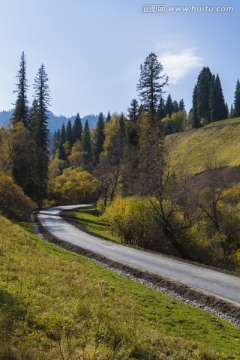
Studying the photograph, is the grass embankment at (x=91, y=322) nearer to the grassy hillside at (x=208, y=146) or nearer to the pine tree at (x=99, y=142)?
the grassy hillside at (x=208, y=146)

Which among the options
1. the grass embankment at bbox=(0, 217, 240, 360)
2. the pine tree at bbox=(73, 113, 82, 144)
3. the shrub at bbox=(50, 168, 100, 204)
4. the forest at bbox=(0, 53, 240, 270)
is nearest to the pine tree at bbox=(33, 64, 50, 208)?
the forest at bbox=(0, 53, 240, 270)

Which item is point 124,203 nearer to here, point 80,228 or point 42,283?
point 80,228

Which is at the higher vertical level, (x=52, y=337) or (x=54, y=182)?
(x=54, y=182)

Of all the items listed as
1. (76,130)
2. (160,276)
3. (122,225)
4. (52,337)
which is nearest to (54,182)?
(76,130)

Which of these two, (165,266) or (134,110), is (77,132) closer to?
(134,110)

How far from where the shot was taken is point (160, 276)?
16.6 meters

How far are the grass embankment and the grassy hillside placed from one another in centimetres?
5521

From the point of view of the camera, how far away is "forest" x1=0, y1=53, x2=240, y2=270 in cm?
2681

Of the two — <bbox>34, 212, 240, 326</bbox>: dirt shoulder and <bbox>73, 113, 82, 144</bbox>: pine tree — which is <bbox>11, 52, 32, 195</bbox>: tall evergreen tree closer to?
<bbox>34, 212, 240, 326</bbox>: dirt shoulder

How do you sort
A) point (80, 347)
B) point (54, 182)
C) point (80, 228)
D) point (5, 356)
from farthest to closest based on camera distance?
point (54, 182)
point (80, 228)
point (80, 347)
point (5, 356)

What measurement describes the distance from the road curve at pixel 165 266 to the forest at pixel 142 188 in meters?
3.60

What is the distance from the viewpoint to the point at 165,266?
19.0 m

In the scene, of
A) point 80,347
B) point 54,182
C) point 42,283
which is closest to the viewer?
point 80,347

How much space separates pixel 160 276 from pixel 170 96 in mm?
121180
